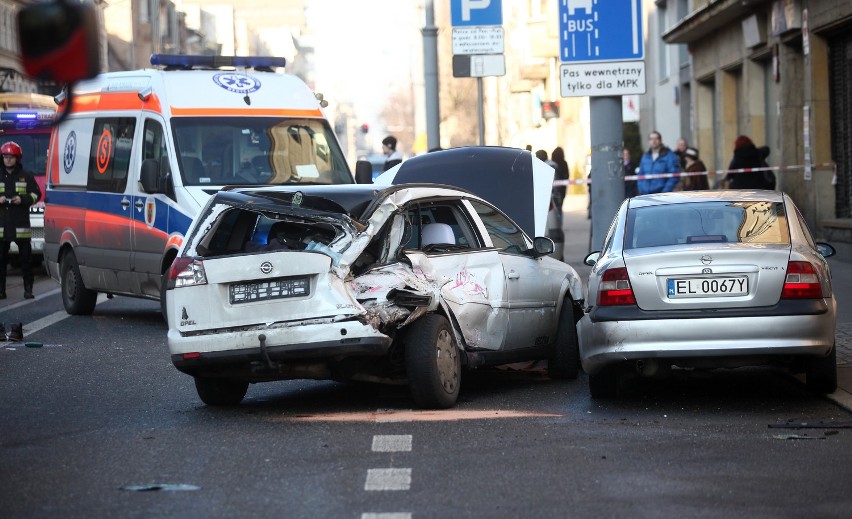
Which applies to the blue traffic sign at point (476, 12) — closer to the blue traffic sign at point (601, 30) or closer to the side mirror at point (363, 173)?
the side mirror at point (363, 173)

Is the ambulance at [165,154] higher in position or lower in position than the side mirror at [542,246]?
higher

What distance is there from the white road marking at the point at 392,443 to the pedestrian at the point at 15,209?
1157 cm

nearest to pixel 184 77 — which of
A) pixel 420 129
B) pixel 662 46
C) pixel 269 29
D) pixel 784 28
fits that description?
pixel 784 28

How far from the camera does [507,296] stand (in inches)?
412

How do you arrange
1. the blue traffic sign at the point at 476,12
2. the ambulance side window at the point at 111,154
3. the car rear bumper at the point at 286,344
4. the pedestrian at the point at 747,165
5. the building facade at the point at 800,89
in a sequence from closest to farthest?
the car rear bumper at the point at 286,344, the ambulance side window at the point at 111,154, the blue traffic sign at the point at 476,12, the building facade at the point at 800,89, the pedestrian at the point at 747,165

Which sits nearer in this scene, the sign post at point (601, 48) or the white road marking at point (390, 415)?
the white road marking at point (390, 415)

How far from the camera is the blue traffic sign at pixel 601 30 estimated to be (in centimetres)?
1510

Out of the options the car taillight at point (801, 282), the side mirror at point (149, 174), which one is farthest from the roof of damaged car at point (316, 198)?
the side mirror at point (149, 174)

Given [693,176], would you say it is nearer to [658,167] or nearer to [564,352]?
[658,167]

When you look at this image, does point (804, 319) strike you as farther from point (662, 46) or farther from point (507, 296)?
point (662, 46)

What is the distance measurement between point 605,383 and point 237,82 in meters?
7.50

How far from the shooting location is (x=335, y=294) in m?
→ 9.14

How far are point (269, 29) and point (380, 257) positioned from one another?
164 m

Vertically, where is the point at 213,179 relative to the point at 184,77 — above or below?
below
